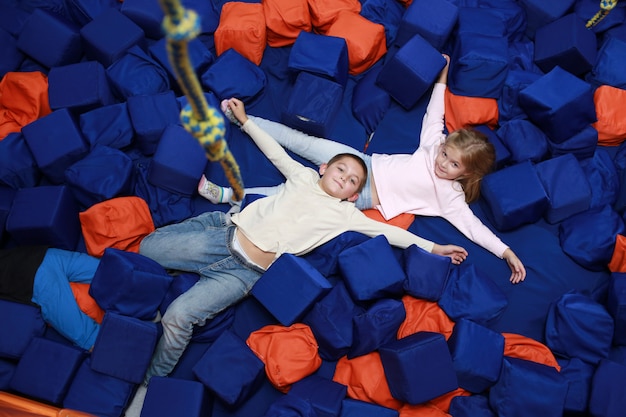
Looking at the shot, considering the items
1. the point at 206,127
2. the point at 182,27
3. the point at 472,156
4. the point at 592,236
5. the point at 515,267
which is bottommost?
the point at 515,267

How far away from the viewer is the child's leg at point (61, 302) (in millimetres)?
2340

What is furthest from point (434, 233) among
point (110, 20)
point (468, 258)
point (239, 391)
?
point (110, 20)

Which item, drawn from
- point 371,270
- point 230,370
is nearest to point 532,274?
point 371,270

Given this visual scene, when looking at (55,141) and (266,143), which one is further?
(266,143)

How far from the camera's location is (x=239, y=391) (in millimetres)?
2229

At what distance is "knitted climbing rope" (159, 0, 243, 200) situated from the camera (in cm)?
105

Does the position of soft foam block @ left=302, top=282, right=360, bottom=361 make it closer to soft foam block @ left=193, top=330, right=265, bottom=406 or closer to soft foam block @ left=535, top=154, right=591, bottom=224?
soft foam block @ left=193, top=330, right=265, bottom=406

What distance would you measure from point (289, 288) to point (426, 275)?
57 centimetres

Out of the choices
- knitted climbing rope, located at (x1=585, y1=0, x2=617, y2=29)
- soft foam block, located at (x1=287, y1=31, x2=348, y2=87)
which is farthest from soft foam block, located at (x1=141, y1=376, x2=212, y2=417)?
knitted climbing rope, located at (x1=585, y1=0, x2=617, y2=29)

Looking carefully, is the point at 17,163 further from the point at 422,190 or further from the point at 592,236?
the point at 592,236

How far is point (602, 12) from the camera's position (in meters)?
2.91

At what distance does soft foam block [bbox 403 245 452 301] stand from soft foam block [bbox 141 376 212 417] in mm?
930

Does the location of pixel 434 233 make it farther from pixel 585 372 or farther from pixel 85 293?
pixel 85 293

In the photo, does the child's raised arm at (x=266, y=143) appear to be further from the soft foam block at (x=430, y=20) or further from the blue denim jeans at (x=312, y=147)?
the soft foam block at (x=430, y=20)
